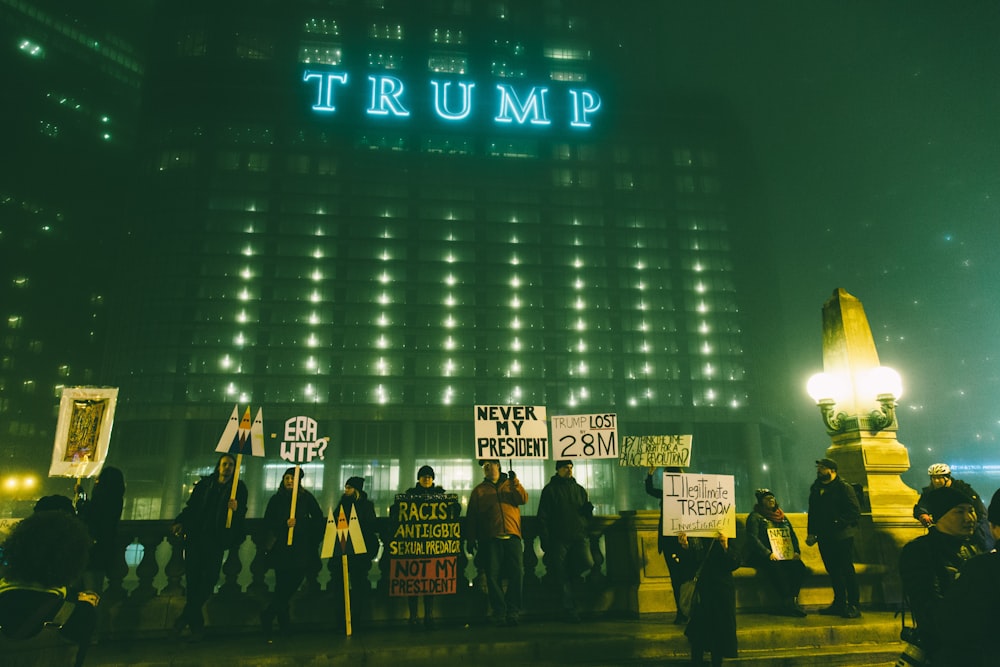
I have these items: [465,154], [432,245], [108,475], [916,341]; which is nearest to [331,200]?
[432,245]

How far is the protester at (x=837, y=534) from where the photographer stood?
929 centimetres

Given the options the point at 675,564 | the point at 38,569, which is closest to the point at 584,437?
the point at 675,564

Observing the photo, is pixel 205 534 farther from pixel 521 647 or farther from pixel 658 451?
pixel 658 451

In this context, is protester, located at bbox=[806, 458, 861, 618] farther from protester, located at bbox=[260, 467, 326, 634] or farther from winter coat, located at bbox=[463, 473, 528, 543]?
protester, located at bbox=[260, 467, 326, 634]

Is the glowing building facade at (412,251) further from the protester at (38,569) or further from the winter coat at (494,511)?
the protester at (38,569)

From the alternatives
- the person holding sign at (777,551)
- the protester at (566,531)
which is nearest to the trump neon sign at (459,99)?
the protester at (566,531)

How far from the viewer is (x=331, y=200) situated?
90.9 metres

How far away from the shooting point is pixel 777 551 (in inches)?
376

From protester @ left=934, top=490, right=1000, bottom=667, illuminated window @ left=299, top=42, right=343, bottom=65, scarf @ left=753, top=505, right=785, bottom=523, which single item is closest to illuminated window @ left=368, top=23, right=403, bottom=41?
illuminated window @ left=299, top=42, right=343, bottom=65

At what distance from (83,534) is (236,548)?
16.5 ft

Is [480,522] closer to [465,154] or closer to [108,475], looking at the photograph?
[108,475]

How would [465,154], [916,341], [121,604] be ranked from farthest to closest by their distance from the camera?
[916,341] < [465,154] < [121,604]

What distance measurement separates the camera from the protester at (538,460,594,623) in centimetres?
945

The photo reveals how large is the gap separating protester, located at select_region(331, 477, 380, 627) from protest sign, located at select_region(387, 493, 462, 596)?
14.9 inches
